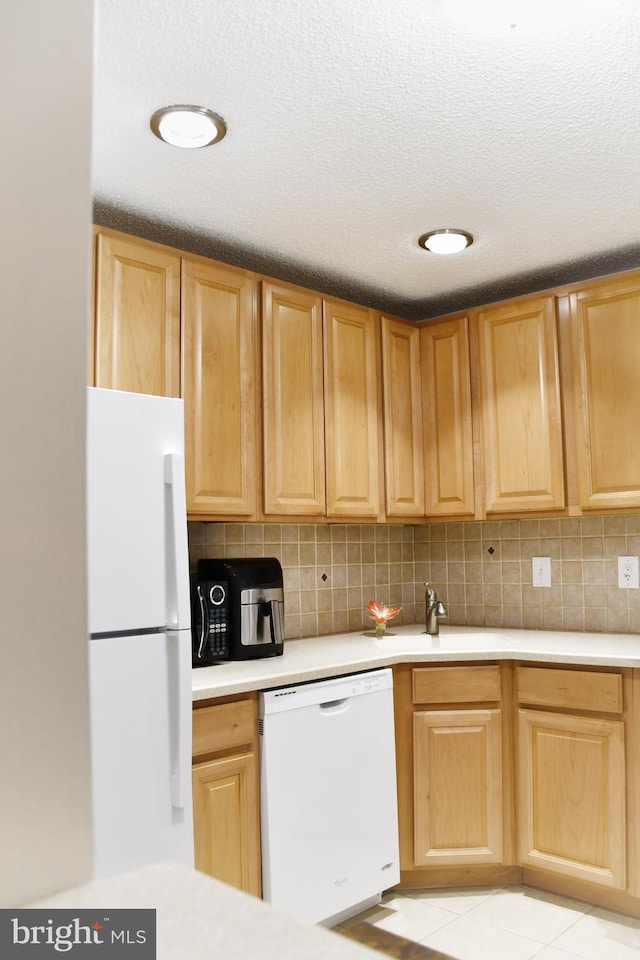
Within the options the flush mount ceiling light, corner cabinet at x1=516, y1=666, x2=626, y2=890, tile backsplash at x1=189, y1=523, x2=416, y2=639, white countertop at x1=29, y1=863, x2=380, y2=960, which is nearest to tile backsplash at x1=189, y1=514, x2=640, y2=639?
tile backsplash at x1=189, y1=523, x2=416, y2=639

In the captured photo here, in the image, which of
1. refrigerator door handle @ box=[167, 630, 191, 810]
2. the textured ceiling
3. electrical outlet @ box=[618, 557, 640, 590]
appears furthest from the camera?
electrical outlet @ box=[618, 557, 640, 590]

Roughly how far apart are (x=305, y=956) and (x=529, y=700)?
8.75 feet

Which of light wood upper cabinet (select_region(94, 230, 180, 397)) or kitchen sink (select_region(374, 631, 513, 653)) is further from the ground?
light wood upper cabinet (select_region(94, 230, 180, 397))

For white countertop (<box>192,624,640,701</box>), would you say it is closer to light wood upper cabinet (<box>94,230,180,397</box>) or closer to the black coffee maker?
the black coffee maker

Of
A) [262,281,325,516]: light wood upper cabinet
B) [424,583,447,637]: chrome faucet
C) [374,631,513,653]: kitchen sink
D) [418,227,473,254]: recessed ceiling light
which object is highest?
[418,227,473,254]: recessed ceiling light

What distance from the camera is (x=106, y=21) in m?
1.64

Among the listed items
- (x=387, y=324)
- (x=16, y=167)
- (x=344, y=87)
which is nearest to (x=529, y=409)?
(x=387, y=324)

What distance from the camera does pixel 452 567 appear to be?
3771 mm

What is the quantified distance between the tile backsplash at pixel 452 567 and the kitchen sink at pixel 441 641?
10.5 inches

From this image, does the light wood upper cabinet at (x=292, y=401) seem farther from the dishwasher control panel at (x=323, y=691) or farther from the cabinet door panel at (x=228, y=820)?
the cabinet door panel at (x=228, y=820)

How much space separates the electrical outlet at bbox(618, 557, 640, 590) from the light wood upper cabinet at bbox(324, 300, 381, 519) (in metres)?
1.05

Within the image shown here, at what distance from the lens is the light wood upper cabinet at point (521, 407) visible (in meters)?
3.10

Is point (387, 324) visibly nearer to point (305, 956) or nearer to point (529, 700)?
point (529, 700)

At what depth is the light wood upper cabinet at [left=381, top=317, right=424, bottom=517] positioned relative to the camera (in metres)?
3.34
